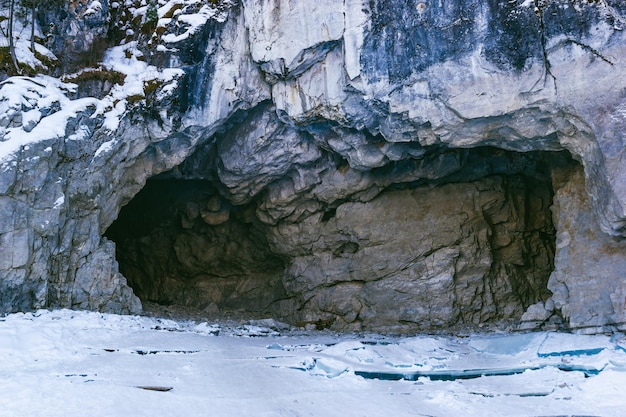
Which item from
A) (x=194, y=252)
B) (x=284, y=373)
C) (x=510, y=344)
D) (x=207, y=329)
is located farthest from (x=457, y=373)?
(x=194, y=252)

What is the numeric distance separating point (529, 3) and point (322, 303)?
12268 mm

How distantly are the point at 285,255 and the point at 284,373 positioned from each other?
12.2m

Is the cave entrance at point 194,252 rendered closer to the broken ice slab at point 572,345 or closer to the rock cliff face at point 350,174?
the rock cliff face at point 350,174

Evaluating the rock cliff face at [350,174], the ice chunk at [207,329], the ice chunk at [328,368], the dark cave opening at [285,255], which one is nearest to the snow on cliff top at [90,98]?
the rock cliff face at [350,174]

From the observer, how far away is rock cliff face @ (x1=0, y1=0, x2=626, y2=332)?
50.1 feet

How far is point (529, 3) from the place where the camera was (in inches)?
592

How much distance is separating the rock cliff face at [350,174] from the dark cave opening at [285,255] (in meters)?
0.07

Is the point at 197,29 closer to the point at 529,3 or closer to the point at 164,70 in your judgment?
the point at 164,70

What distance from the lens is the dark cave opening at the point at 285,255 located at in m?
21.7

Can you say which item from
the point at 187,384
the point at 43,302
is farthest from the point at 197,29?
the point at 187,384

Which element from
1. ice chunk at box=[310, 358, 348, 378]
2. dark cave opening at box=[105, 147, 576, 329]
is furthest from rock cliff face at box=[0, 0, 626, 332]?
ice chunk at box=[310, 358, 348, 378]

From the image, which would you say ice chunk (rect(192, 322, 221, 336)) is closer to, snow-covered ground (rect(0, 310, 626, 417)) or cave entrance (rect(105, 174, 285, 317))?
snow-covered ground (rect(0, 310, 626, 417))

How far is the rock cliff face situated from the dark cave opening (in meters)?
0.07

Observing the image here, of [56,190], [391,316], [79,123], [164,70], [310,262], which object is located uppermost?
[164,70]
